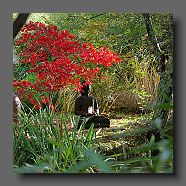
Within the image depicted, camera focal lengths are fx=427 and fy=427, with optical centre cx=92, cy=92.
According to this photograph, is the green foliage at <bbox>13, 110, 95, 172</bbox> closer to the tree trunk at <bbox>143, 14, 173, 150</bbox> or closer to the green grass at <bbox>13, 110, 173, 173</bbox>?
the green grass at <bbox>13, 110, 173, 173</bbox>

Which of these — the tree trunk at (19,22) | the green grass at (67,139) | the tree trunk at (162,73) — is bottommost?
the green grass at (67,139)

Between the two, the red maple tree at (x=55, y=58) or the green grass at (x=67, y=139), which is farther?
the red maple tree at (x=55, y=58)

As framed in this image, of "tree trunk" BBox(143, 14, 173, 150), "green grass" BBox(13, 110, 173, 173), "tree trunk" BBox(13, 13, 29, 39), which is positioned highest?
"tree trunk" BBox(13, 13, 29, 39)

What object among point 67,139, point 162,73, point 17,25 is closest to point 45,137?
point 67,139

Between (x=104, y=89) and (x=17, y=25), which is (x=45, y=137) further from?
(x=17, y=25)

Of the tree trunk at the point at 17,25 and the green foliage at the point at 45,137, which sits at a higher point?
the tree trunk at the point at 17,25

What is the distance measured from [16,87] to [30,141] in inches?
15.2

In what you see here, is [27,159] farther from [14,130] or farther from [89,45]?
[89,45]

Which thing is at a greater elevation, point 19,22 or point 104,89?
point 19,22

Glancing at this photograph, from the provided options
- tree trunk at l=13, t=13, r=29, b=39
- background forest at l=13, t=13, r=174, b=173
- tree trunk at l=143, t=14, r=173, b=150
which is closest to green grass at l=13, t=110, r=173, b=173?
background forest at l=13, t=13, r=174, b=173

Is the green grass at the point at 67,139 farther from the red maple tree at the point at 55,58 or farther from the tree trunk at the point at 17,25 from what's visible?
the red maple tree at the point at 55,58

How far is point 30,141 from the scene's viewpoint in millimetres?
2947

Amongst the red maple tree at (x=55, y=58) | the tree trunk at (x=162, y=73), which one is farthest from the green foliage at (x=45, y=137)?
the tree trunk at (x=162, y=73)

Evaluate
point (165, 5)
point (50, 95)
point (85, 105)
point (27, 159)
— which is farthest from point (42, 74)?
point (165, 5)
